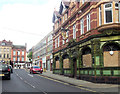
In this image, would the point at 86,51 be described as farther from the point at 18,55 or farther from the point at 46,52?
the point at 18,55

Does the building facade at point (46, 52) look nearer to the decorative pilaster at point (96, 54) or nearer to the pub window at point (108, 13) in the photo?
the decorative pilaster at point (96, 54)

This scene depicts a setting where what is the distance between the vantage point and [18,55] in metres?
95.2

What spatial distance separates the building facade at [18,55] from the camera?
9375 centimetres

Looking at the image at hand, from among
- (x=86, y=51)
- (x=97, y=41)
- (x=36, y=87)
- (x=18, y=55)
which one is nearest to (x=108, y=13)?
(x=97, y=41)

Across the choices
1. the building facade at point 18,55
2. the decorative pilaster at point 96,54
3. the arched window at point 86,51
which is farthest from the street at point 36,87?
the building facade at point 18,55

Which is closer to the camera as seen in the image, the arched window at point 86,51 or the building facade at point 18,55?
the arched window at point 86,51

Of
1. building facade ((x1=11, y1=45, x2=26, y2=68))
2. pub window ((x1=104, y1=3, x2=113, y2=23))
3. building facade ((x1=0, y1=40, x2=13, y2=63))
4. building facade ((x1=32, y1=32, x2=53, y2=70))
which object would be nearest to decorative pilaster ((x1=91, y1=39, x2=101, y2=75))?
pub window ((x1=104, y1=3, x2=113, y2=23))

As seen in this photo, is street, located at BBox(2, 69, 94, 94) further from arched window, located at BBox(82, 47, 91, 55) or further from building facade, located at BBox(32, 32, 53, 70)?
building facade, located at BBox(32, 32, 53, 70)

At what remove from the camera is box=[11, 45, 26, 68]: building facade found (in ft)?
308

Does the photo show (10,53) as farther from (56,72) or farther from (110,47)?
(110,47)

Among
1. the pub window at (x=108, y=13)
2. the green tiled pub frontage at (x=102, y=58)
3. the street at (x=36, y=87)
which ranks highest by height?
the pub window at (x=108, y=13)

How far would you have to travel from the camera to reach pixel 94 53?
18109 millimetres

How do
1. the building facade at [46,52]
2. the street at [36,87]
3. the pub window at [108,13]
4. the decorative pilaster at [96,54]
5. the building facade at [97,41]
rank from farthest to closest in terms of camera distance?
the building facade at [46,52]
the decorative pilaster at [96,54]
the pub window at [108,13]
the building facade at [97,41]
the street at [36,87]

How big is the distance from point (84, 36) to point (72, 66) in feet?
Answer: 16.8
